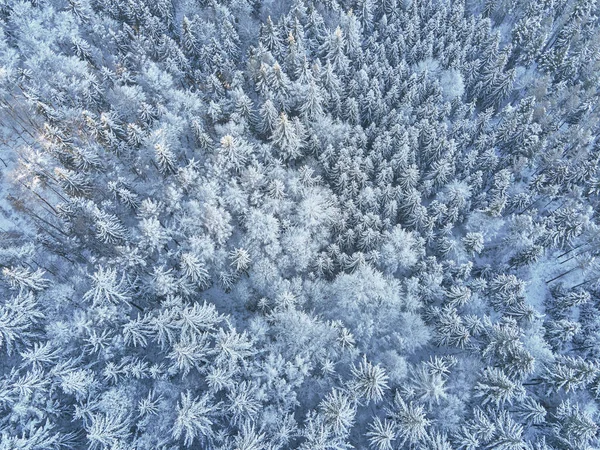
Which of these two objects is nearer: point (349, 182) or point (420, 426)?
point (420, 426)

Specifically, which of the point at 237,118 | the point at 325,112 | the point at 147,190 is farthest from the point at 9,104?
the point at 325,112

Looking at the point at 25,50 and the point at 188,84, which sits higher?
the point at 25,50

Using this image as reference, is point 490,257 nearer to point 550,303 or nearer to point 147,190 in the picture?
point 550,303

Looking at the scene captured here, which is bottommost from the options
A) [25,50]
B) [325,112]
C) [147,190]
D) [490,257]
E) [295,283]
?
[490,257]

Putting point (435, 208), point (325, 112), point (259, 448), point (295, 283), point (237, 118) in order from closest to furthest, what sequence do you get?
point (259, 448) → point (295, 283) → point (435, 208) → point (237, 118) → point (325, 112)

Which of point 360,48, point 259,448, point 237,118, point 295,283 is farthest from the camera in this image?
point 360,48

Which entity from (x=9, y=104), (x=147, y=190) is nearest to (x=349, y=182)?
(x=147, y=190)

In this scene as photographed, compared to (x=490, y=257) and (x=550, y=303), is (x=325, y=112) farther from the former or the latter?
(x=550, y=303)
